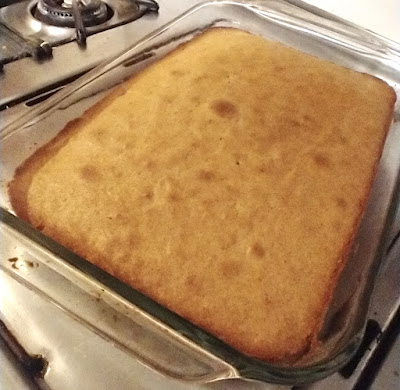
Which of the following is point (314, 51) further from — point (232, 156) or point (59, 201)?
point (59, 201)

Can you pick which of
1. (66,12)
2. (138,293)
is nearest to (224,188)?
(138,293)

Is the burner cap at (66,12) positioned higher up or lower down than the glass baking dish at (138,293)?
higher up

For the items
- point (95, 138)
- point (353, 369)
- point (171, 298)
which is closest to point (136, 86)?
point (95, 138)

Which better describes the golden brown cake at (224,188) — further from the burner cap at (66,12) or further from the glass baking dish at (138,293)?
the burner cap at (66,12)

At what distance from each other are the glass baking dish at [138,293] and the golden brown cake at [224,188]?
0.03 metres

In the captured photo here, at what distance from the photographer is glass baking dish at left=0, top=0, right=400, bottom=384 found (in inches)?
21.3

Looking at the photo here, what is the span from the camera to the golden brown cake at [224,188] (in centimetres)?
62

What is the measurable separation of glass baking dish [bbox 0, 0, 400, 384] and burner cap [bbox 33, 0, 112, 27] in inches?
5.7

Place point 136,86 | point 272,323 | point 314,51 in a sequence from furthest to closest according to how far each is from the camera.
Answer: point 314,51
point 136,86
point 272,323

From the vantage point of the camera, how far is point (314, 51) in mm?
1077

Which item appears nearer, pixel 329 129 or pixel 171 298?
pixel 171 298

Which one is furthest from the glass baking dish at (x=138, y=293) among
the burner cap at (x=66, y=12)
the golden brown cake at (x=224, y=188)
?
the burner cap at (x=66, y=12)

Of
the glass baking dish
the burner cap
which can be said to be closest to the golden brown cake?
the glass baking dish

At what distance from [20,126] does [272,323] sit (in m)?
0.44
